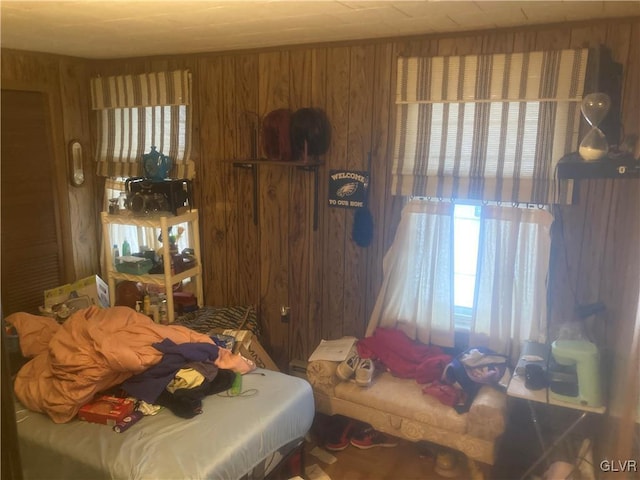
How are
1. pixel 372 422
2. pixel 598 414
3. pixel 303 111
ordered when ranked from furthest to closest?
pixel 303 111, pixel 372 422, pixel 598 414

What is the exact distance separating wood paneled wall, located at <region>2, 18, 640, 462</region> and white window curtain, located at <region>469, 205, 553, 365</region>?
3.6 inches

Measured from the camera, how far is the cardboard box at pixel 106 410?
246 centimetres

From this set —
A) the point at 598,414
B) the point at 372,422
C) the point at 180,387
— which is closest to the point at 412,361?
the point at 372,422

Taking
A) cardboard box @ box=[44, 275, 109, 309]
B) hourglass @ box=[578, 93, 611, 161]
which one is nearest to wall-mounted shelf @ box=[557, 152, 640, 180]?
hourglass @ box=[578, 93, 611, 161]

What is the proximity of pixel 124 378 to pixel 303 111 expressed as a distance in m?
1.84

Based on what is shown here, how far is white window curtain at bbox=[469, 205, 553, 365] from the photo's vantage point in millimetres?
2828

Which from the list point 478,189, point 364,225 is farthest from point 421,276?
point 478,189

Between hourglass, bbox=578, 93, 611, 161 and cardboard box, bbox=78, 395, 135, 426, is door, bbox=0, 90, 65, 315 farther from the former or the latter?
hourglass, bbox=578, 93, 611, 161

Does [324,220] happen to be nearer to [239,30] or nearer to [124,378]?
[239,30]

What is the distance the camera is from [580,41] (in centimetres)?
258

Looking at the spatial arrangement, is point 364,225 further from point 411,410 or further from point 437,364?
point 411,410

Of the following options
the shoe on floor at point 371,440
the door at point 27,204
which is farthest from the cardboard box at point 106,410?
the door at point 27,204

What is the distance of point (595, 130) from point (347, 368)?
5.78 feet

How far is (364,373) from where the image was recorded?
2980mm
